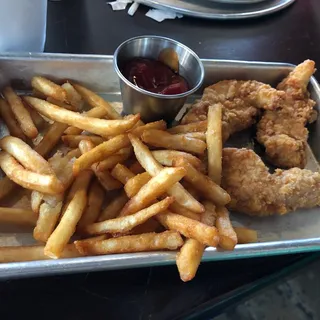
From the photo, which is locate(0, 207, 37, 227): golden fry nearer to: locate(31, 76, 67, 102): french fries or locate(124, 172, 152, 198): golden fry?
locate(124, 172, 152, 198): golden fry

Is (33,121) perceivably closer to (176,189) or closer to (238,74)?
(176,189)

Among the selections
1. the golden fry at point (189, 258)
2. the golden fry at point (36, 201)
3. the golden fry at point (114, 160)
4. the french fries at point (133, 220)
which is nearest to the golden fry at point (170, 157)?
the golden fry at point (114, 160)

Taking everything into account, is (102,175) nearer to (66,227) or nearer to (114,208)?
(114,208)

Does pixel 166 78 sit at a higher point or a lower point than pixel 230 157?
higher

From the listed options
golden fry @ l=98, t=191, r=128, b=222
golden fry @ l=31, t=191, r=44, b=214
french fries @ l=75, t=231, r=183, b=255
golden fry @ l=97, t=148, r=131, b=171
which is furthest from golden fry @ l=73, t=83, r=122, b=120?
french fries @ l=75, t=231, r=183, b=255

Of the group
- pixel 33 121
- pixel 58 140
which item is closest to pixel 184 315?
pixel 58 140

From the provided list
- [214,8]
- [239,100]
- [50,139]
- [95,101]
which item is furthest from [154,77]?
[214,8]
